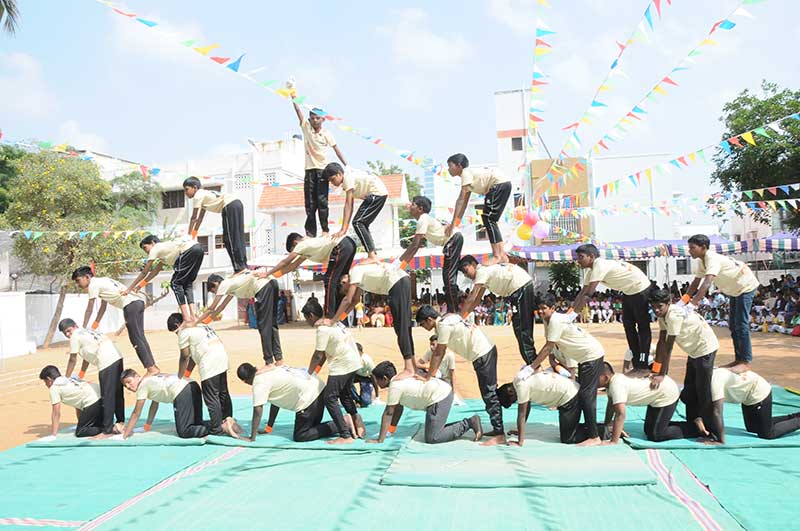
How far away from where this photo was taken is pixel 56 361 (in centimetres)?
1458

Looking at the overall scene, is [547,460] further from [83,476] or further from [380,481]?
[83,476]

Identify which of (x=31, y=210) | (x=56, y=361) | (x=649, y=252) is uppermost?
(x=31, y=210)

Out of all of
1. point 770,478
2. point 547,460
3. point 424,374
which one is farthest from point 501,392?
point 770,478

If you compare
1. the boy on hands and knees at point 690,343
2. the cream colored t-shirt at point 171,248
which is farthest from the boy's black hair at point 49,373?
the boy on hands and knees at point 690,343

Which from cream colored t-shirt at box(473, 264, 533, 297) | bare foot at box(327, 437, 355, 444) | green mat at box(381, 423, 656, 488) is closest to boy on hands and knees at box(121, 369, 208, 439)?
bare foot at box(327, 437, 355, 444)

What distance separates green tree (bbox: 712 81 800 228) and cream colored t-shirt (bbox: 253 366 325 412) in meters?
11.3

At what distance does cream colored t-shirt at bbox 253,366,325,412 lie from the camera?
5.89 metres

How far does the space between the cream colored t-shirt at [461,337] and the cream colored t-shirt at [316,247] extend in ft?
4.76

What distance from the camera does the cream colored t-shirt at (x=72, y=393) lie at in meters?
6.35

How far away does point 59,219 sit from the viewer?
1700 centimetres

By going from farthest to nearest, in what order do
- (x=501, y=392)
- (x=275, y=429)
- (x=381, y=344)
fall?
(x=381, y=344)
(x=275, y=429)
(x=501, y=392)

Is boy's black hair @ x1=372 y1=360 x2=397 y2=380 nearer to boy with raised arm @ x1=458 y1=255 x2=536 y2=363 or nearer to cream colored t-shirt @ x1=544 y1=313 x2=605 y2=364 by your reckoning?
boy with raised arm @ x1=458 y1=255 x2=536 y2=363

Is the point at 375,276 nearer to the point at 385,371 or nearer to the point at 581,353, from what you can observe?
the point at 385,371

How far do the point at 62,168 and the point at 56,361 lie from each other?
18.4 feet
